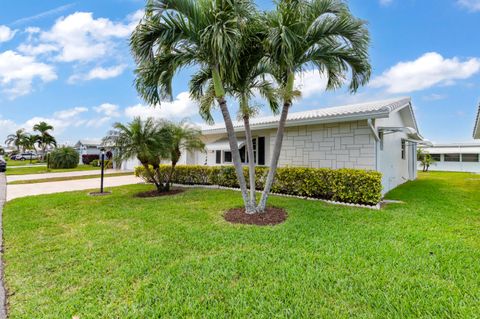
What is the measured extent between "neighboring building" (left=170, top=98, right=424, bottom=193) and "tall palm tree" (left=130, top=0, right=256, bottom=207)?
23.9ft

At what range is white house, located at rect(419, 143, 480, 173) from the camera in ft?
127

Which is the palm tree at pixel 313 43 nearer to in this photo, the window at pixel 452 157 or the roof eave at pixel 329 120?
the roof eave at pixel 329 120

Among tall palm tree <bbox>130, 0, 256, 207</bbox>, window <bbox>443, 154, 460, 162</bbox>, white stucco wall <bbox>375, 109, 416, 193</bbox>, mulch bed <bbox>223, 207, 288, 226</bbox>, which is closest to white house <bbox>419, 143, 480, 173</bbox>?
window <bbox>443, 154, 460, 162</bbox>

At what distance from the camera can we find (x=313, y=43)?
1005 cm

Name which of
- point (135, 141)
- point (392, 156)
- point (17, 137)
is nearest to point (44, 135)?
point (17, 137)

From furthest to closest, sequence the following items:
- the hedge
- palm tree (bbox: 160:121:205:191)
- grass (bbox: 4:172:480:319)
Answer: palm tree (bbox: 160:121:205:191), the hedge, grass (bbox: 4:172:480:319)

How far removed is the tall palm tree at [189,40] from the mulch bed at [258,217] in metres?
0.80

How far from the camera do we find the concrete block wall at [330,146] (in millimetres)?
13981

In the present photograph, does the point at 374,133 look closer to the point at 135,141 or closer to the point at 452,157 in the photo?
the point at 135,141

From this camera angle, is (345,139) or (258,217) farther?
(345,139)

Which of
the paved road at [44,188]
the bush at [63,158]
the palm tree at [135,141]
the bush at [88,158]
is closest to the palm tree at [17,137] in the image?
the bush at [88,158]

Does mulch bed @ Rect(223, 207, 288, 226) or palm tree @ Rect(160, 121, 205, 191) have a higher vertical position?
palm tree @ Rect(160, 121, 205, 191)

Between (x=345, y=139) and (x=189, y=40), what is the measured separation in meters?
10.5

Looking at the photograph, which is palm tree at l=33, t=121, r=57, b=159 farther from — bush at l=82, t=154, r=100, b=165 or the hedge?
the hedge
